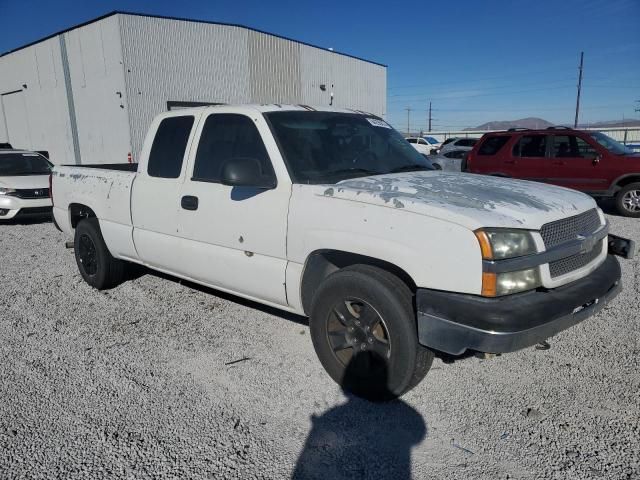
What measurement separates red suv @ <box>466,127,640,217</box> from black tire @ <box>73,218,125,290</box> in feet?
28.5

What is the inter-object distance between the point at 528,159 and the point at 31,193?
10.4 metres

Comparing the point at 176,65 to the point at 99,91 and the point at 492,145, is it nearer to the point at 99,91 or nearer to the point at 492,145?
the point at 99,91

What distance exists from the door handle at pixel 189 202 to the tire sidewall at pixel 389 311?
1.44m

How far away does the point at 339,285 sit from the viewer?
124 inches

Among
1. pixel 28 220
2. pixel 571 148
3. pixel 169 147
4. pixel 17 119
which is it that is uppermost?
pixel 17 119

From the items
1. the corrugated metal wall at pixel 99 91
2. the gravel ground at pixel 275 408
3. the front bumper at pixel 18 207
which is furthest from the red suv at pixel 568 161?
the corrugated metal wall at pixel 99 91

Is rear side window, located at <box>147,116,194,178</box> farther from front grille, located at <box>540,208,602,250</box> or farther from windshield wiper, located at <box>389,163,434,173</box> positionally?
front grille, located at <box>540,208,602,250</box>

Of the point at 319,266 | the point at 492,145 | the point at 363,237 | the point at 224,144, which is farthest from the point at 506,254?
the point at 492,145

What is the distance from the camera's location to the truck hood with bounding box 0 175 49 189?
32.6 ft

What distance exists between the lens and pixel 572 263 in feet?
10.0

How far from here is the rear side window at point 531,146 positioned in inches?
429

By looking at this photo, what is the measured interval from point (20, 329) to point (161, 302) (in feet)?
4.11

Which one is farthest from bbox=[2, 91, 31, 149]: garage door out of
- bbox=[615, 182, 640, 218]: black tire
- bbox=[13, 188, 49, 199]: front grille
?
bbox=[615, 182, 640, 218]: black tire

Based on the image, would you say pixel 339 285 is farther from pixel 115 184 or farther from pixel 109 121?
pixel 109 121
